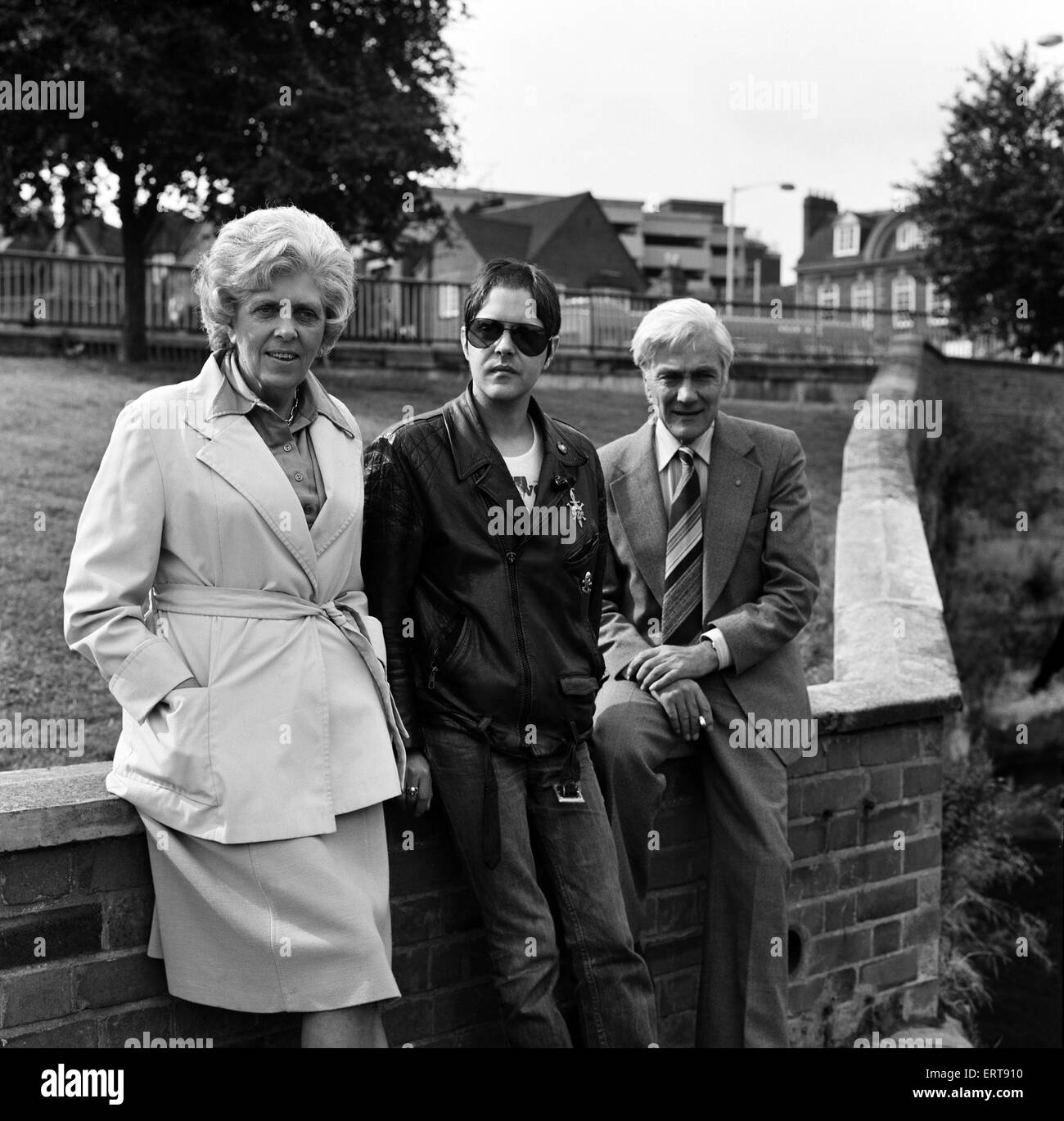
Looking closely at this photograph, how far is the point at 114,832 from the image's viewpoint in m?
3.16

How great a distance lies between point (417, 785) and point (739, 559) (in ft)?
4.39

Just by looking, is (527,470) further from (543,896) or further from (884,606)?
(884,606)

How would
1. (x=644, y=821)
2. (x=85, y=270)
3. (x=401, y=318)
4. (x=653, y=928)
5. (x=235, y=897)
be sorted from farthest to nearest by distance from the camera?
(x=401, y=318)
(x=85, y=270)
(x=653, y=928)
(x=644, y=821)
(x=235, y=897)

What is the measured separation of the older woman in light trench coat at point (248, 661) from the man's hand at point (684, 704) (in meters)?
1.13

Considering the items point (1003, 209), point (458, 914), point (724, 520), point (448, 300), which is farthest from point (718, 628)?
point (1003, 209)

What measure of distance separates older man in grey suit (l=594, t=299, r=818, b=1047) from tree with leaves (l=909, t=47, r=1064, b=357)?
23.9m

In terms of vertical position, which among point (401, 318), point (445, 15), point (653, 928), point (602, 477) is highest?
point (445, 15)

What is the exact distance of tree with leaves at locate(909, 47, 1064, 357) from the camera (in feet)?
86.4

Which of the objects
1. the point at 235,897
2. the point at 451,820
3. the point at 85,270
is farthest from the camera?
the point at 85,270

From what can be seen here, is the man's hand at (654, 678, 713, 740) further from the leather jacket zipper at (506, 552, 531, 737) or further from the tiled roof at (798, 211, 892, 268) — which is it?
the tiled roof at (798, 211, 892, 268)

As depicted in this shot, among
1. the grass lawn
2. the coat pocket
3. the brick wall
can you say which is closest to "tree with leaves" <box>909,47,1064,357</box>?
the grass lawn

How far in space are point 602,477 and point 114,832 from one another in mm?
1573
